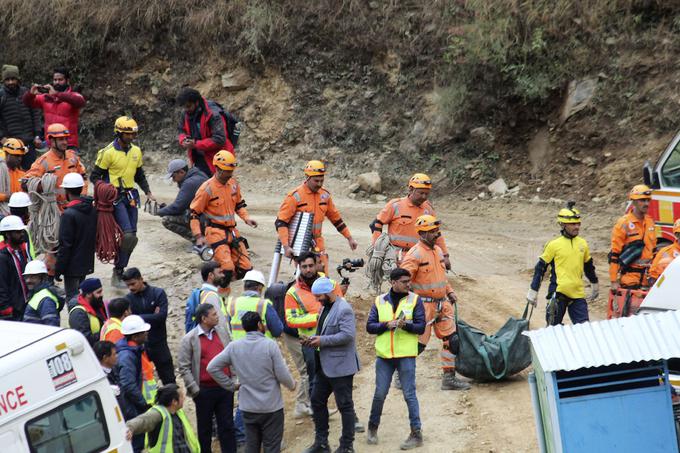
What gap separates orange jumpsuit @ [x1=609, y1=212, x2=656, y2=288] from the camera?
11719 millimetres

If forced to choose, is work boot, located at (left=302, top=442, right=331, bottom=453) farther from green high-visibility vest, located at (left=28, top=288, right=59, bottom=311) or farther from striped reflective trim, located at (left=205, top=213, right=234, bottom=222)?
striped reflective trim, located at (left=205, top=213, right=234, bottom=222)

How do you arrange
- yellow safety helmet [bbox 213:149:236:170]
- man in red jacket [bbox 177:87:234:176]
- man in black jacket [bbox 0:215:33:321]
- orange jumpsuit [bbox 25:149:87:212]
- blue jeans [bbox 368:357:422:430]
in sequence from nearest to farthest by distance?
1. blue jeans [bbox 368:357:422:430]
2. man in black jacket [bbox 0:215:33:321]
3. yellow safety helmet [bbox 213:149:236:170]
4. orange jumpsuit [bbox 25:149:87:212]
5. man in red jacket [bbox 177:87:234:176]

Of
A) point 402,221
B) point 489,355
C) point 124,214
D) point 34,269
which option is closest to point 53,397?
point 34,269

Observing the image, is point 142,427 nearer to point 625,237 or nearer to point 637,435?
point 637,435

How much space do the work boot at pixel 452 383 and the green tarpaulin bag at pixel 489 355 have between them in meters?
0.10

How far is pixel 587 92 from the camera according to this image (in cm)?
1881

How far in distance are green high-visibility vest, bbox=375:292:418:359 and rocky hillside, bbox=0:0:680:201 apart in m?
9.10

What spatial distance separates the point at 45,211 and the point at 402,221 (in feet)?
14.5

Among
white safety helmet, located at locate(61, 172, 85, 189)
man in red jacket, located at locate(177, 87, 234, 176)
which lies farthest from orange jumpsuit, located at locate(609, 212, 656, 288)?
white safety helmet, located at locate(61, 172, 85, 189)

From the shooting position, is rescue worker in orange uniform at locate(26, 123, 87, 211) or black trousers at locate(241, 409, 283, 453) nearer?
black trousers at locate(241, 409, 283, 453)

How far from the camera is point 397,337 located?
935cm

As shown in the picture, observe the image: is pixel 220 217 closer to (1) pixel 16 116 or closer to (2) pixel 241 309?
(2) pixel 241 309

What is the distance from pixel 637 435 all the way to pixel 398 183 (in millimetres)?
13372

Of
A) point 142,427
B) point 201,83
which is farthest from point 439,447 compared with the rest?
point 201,83
